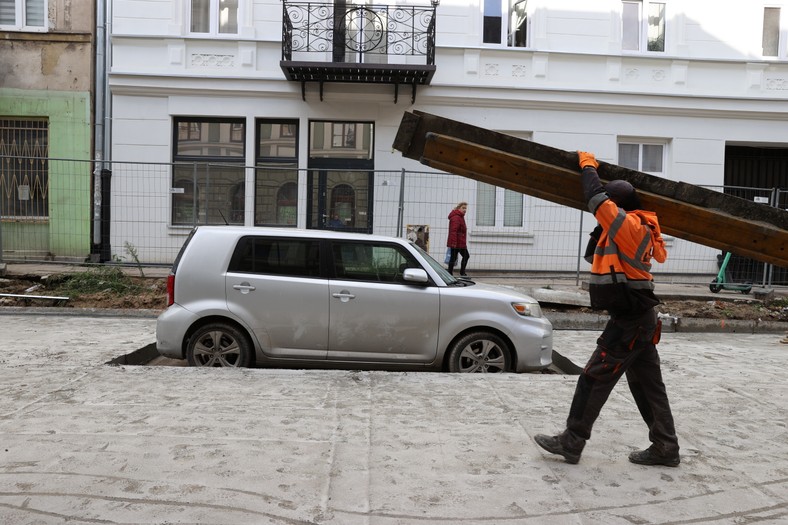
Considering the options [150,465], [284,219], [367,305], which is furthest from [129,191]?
[150,465]

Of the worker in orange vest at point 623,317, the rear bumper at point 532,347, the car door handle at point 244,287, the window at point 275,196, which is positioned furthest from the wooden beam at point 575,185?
the window at point 275,196

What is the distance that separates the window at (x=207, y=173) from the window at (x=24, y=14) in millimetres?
4079

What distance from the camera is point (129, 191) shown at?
13312 mm

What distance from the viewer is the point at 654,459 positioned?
422 centimetres

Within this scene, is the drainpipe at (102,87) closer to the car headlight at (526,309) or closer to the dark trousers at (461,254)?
the dark trousers at (461,254)

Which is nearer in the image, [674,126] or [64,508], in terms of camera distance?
[64,508]

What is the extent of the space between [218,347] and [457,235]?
22.7 ft

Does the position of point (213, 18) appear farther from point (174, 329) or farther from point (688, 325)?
point (688, 325)

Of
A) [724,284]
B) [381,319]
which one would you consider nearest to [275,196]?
[381,319]

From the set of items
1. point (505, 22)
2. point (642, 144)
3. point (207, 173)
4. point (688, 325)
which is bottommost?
point (688, 325)

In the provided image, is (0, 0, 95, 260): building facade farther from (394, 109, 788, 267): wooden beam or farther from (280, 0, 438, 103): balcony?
(394, 109, 788, 267): wooden beam

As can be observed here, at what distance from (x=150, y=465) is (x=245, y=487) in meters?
0.69

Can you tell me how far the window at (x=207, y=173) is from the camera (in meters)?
13.0

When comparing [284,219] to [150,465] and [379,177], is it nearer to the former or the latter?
[379,177]
